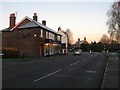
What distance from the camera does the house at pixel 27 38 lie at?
182 feet

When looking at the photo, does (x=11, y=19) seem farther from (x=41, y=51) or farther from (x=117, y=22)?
(x=117, y=22)

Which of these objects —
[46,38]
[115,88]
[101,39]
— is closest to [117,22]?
[46,38]

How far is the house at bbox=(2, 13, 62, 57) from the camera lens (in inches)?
2183

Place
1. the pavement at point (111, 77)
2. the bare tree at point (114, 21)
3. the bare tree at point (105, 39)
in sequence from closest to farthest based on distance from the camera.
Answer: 1. the pavement at point (111, 77)
2. the bare tree at point (114, 21)
3. the bare tree at point (105, 39)

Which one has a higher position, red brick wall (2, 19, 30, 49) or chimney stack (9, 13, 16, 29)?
chimney stack (9, 13, 16, 29)

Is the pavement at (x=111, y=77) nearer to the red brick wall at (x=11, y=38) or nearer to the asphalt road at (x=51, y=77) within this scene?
the asphalt road at (x=51, y=77)

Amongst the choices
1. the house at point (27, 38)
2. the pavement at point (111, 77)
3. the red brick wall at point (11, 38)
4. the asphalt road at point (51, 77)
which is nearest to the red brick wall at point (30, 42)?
the house at point (27, 38)

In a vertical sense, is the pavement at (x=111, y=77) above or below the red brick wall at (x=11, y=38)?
below

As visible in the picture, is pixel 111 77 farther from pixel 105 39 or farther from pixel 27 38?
pixel 105 39

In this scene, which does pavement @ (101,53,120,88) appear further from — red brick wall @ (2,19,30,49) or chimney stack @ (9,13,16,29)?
chimney stack @ (9,13,16,29)

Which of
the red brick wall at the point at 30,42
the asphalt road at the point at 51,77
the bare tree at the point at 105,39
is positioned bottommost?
the asphalt road at the point at 51,77

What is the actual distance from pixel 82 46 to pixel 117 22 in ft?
286

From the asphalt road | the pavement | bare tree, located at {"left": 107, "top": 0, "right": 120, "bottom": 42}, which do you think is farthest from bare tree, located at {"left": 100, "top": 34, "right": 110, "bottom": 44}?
the asphalt road

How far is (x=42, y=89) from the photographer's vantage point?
11.5 metres
